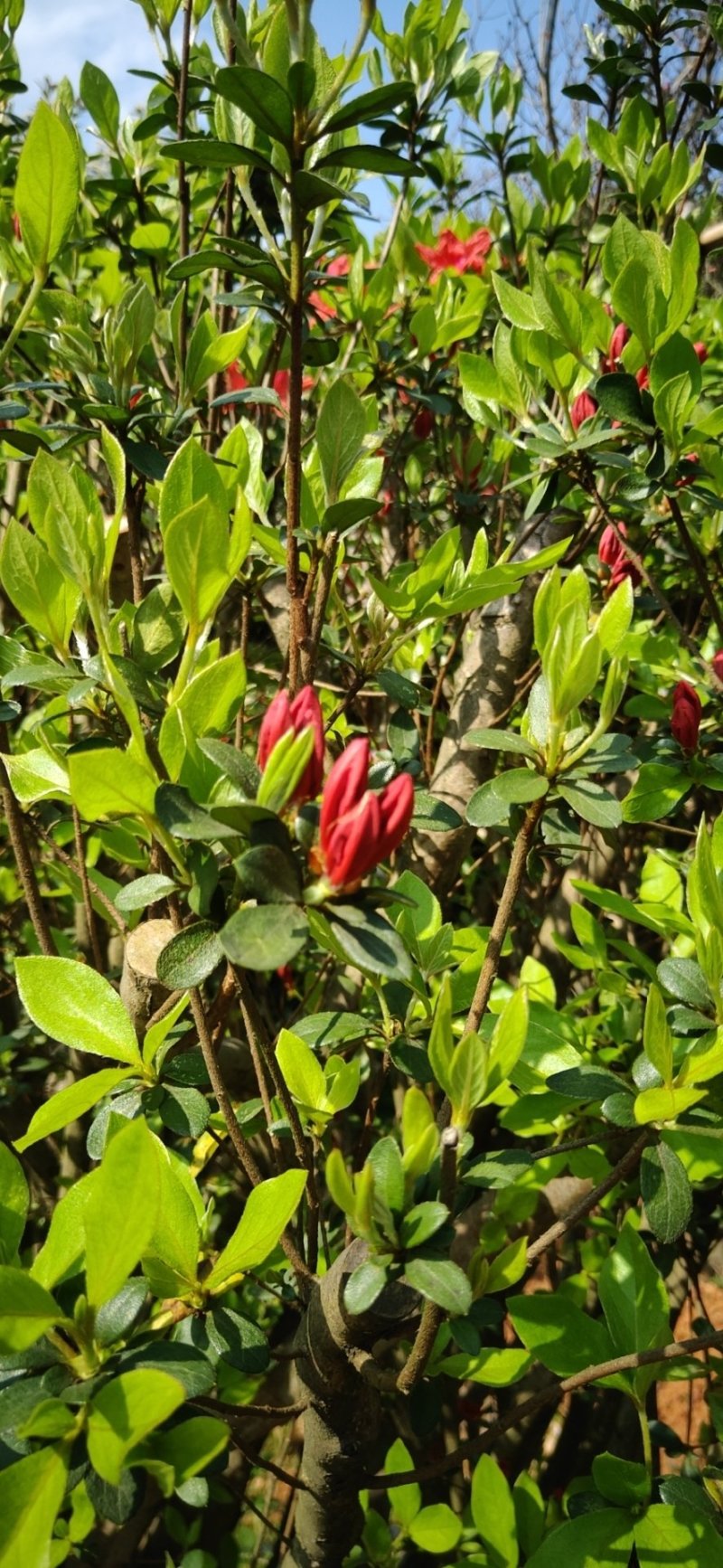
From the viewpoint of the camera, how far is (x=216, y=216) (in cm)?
183

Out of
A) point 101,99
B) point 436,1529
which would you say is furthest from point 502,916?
point 101,99

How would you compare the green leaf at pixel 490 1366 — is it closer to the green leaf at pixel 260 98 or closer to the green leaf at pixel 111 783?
the green leaf at pixel 111 783

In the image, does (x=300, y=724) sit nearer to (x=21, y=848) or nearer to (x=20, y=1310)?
(x=20, y=1310)

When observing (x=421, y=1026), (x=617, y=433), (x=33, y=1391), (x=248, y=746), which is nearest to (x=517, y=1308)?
(x=421, y=1026)

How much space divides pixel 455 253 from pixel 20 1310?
2.10 meters

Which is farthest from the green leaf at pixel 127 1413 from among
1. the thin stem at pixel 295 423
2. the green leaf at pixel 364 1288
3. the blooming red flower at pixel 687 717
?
the blooming red flower at pixel 687 717

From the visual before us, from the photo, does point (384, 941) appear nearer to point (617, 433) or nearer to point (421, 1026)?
point (421, 1026)

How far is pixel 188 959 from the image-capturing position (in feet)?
1.76

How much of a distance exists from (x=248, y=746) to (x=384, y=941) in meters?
1.11

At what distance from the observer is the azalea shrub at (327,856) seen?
53 centimetres

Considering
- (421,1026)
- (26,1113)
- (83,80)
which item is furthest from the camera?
(26,1113)

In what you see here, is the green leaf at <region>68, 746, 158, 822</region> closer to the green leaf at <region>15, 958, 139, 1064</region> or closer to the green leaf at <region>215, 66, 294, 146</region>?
the green leaf at <region>15, 958, 139, 1064</region>

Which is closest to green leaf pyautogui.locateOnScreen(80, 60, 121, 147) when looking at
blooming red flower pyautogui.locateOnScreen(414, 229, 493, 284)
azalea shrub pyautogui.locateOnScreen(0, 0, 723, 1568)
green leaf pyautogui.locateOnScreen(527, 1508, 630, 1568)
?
azalea shrub pyautogui.locateOnScreen(0, 0, 723, 1568)

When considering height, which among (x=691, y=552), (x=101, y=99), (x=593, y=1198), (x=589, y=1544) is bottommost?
(x=589, y=1544)
